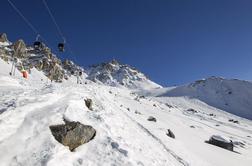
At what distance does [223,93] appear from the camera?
117 metres

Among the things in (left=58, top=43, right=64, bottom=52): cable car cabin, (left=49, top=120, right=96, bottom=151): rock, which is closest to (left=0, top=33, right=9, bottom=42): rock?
(left=58, top=43, right=64, bottom=52): cable car cabin

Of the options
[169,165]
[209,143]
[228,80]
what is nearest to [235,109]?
[228,80]

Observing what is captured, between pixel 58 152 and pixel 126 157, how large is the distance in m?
2.62

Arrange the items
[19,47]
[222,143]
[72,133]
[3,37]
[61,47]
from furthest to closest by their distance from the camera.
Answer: [3,37], [19,47], [61,47], [222,143], [72,133]

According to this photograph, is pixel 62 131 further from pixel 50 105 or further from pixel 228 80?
pixel 228 80

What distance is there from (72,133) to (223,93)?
4602 inches

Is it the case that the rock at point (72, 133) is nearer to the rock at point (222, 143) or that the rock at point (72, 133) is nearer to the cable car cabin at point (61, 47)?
the rock at point (222, 143)

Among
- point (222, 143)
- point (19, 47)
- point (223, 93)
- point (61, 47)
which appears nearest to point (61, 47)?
point (61, 47)

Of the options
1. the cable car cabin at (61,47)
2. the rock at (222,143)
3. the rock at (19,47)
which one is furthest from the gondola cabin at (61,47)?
the rock at (19,47)

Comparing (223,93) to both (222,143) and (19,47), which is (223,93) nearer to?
(222,143)

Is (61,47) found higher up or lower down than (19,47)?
lower down

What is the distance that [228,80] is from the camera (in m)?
129

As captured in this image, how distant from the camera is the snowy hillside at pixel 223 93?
100713 millimetres

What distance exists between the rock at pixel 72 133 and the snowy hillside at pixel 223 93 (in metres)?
92.5
